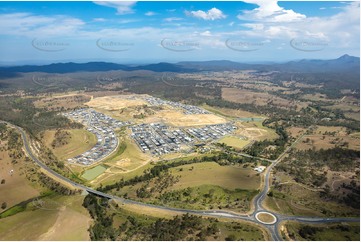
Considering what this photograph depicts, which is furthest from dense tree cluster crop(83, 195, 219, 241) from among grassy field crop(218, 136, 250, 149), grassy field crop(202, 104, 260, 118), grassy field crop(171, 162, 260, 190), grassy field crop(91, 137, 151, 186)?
grassy field crop(202, 104, 260, 118)

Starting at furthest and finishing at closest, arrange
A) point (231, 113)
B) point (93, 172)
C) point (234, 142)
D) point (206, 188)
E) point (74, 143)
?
point (231, 113) → point (234, 142) → point (74, 143) → point (93, 172) → point (206, 188)

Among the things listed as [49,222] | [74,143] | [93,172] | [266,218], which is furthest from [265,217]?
[74,143]

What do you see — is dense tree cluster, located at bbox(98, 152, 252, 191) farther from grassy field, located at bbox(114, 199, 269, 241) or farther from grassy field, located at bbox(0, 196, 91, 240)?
grassy field, located at bbox(114, 199, 269, 241)

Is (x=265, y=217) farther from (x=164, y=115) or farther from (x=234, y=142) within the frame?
(x=164, y=115)

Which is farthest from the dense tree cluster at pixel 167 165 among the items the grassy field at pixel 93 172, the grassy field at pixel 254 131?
the grassy field at pixel 254 131

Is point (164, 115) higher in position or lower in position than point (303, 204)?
higher

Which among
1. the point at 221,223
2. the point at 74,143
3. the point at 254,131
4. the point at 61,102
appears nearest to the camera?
the point at 221,223
